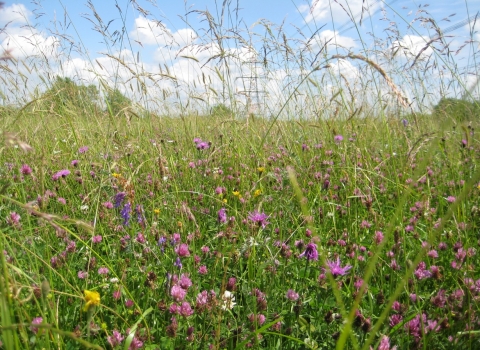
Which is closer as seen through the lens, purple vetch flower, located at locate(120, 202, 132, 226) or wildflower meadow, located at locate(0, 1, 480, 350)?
wildflower meadow, located at locate(0, 1, 480, 350)

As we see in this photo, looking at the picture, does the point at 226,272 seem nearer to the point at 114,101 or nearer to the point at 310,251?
the point at 310,251

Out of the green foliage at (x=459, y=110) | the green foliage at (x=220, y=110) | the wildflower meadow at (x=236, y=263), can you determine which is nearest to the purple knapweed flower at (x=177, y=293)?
the wildflower meadow at (x=236, y=263)

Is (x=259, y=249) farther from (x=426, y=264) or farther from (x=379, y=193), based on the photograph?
(x=379, y=193)

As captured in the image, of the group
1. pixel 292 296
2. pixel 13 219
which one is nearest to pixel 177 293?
pixel 292 296

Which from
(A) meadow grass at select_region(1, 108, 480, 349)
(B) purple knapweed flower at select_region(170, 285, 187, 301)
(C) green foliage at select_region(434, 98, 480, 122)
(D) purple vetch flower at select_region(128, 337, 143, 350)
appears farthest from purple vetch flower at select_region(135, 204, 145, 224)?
(C) green foliage at select_region(434, 98, 480, 122)

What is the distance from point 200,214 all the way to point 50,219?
144cm

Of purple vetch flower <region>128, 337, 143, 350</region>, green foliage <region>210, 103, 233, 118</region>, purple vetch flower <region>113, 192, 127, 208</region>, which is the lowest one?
purple vetch flower <region>128, 337, 143, 350</region>

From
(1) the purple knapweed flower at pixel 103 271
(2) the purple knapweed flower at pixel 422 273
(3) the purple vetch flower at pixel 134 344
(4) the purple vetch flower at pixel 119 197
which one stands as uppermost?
(4) the purple vetch flower at pixel 119 197

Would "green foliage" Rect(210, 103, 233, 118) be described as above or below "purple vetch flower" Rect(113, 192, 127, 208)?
above

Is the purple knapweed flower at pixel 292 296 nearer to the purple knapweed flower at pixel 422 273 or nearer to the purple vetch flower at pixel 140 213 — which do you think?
the purple knapweed flower at pixel 422 273

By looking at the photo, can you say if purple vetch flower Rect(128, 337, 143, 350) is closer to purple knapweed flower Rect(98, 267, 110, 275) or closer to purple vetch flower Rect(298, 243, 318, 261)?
purple knapweed flower Rect(98, 267, 110, 275)

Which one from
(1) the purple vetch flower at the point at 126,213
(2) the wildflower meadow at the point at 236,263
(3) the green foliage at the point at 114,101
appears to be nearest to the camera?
(2) the wildflower meadow at the point at 236,263

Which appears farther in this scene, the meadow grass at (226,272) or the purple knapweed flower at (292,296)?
the purple knapweed flower at (292,296)

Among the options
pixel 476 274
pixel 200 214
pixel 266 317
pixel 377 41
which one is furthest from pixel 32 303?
pixel 377 41
